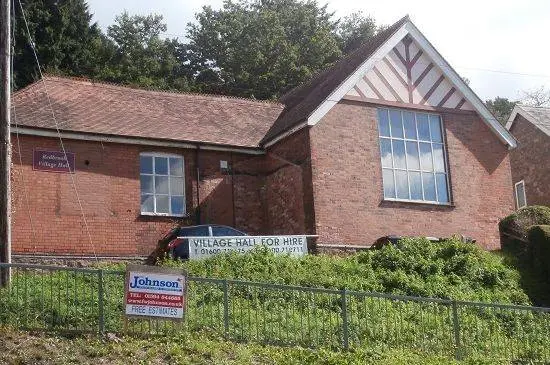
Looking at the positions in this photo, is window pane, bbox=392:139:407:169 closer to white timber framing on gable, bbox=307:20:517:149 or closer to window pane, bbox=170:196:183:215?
white timber framing on gable, bbox=307:20:517:149

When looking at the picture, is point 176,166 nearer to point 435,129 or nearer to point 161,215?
point 161,215

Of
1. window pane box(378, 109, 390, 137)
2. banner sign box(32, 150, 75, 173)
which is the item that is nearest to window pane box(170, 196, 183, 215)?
banner sign box(32, 150, 75, 173)

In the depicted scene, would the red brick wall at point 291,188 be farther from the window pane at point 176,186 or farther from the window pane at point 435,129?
the window pane at point 435,129

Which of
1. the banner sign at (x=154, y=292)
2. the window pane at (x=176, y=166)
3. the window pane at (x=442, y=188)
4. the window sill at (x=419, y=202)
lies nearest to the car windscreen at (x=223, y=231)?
the window pane at (x=176, y=166)

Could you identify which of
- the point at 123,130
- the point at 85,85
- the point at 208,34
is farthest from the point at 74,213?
the point at 208,34

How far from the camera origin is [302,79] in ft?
163

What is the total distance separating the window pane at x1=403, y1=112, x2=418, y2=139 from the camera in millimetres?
29016

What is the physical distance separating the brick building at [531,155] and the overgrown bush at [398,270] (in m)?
15.1

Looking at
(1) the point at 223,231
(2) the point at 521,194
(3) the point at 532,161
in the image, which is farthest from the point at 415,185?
(2) the point at 521,194

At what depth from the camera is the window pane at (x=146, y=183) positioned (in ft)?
90.1

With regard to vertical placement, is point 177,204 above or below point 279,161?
below

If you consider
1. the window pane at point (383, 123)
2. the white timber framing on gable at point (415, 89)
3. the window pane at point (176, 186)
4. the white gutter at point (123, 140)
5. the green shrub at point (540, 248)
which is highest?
the white timber framing on gable at point (415, 89)

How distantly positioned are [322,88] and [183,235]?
26.1 feet

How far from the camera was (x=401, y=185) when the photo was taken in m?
28.5
